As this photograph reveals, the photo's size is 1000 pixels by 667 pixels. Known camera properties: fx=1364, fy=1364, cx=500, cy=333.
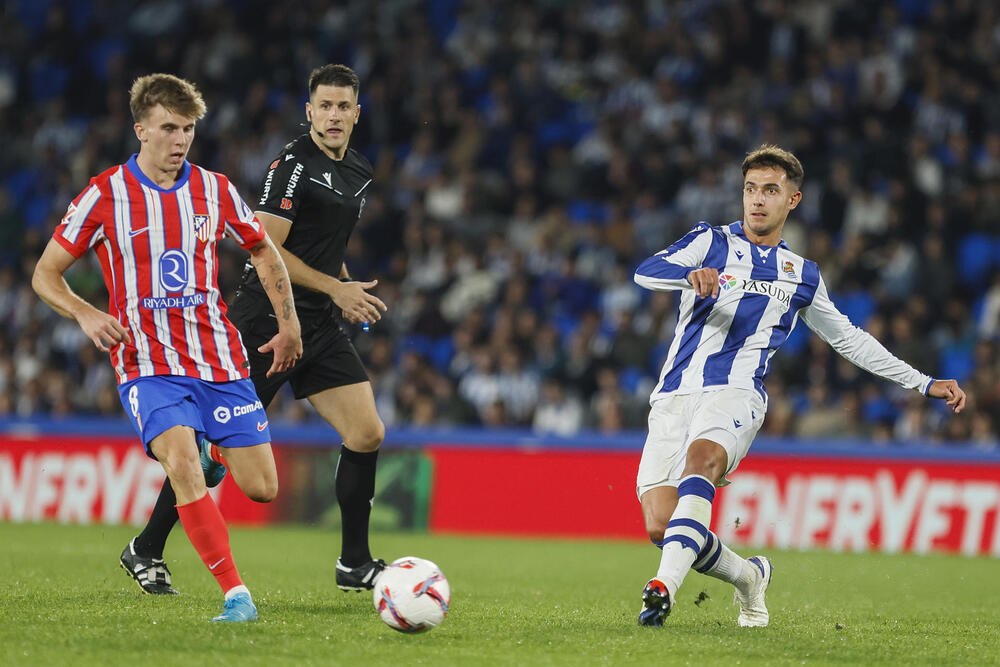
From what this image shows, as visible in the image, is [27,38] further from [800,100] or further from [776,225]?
[776,225]

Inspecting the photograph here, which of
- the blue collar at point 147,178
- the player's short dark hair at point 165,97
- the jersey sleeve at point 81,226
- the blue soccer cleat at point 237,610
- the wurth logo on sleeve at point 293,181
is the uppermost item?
the player's short dark hair at point 165,97

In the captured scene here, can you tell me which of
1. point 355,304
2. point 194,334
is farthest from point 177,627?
point 355,304

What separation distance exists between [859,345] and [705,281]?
122 cm

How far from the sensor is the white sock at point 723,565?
5.88m

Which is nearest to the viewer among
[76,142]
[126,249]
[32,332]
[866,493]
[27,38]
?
[126,249]

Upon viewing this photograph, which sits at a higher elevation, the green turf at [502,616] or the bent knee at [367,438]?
the bent knee at [367,438]

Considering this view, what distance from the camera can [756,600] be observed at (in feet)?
20.3

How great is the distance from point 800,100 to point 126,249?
11936 millimetres

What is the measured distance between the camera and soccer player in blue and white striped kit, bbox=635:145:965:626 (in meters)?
5.96

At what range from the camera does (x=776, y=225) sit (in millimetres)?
6551

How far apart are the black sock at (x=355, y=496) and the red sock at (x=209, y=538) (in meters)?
1.50

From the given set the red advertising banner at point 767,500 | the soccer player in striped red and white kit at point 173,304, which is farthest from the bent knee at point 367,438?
the red advertising banner at point 767,500

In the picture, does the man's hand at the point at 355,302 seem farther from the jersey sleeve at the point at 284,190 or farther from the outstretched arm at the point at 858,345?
the outstretched arm at the point at 858,345

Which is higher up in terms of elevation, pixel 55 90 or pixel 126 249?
pixel 55 90
